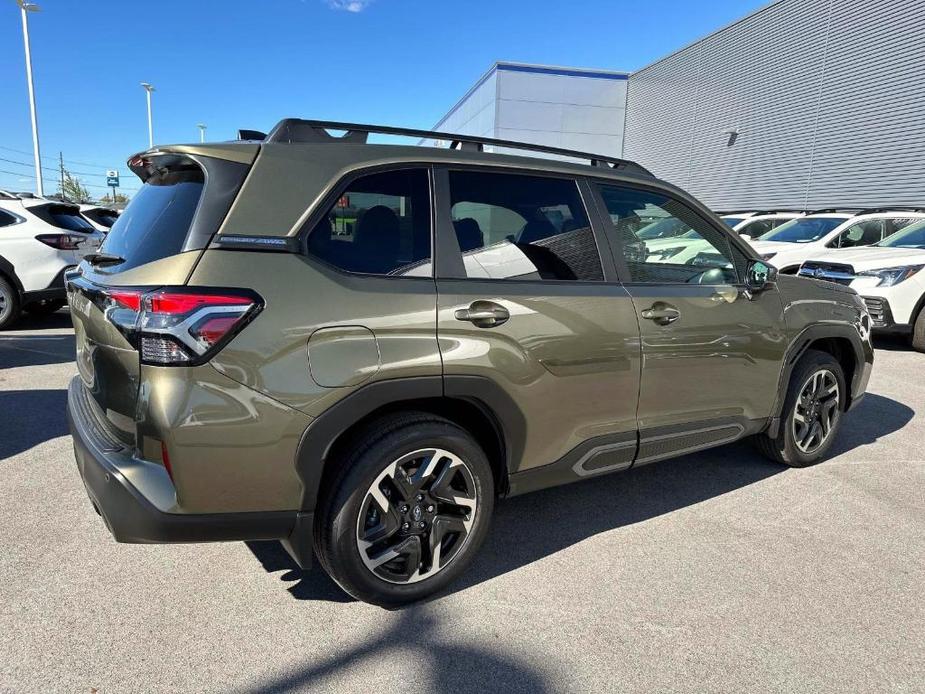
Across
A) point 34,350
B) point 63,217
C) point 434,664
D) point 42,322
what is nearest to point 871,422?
point 434,664

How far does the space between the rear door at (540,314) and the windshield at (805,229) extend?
9.61 meters

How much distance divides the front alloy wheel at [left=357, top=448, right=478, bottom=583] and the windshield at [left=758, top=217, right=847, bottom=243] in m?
10.5

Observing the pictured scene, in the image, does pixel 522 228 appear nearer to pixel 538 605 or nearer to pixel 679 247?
pixel 679 247

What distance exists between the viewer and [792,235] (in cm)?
1143

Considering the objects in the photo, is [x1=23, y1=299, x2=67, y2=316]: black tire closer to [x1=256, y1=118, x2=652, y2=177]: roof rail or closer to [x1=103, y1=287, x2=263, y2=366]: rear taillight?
[x1=256, y1=118, x2=652, y2=177]: roof rail

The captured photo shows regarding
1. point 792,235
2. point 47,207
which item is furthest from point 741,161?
point 47,207

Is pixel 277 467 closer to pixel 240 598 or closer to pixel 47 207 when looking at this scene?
pixel 240 598

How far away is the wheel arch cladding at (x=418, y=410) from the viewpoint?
2.18 metres

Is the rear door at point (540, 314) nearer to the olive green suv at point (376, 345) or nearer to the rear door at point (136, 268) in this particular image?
the olive green suv at point (376, 345)

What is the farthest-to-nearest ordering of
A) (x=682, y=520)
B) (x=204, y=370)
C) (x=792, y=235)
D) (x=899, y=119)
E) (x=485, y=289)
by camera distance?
(x=899, y=119)
(x=792, y=235)
(x=682, y=520)
(x=485, y=289)
(x=204, y=370)

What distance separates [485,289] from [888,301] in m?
7.52

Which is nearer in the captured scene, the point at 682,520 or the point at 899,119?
the point at 682,520

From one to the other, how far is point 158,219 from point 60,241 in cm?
673

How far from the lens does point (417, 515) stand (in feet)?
8.13
